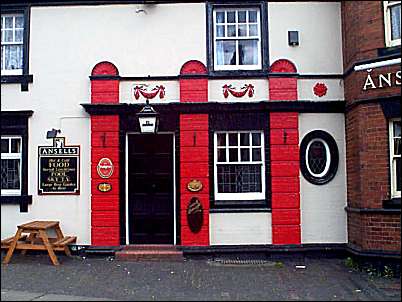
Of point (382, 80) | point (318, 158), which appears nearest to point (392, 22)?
point (382, 80)

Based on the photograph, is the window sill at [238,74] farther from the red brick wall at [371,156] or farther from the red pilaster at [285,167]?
the red brick wall at [371,156]

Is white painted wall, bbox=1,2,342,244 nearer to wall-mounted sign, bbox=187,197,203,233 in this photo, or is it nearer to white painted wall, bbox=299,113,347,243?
white painted wall, bbox=299,113,347,243

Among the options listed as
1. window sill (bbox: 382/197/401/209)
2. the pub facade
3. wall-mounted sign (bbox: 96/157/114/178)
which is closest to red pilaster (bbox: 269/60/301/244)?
the pub facade

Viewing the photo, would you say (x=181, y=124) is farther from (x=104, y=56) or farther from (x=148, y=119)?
(x=104, y=56)

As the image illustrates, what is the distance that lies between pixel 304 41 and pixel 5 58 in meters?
7.03

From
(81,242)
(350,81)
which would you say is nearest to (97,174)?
(81,242)

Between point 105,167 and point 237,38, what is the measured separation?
4231 millimetres

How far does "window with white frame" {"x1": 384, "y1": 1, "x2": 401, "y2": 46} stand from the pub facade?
141cm

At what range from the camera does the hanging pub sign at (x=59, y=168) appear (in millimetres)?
11211

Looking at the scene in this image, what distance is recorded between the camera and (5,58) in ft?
38.3

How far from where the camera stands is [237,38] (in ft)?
37.3

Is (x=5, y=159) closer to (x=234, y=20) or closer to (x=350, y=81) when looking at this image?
(x=234, y=20)

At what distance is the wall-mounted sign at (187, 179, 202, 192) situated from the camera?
10969 mm

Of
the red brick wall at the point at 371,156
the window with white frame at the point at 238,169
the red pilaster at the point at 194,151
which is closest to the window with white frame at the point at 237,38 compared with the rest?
the red pilaster at the point at 194,151
